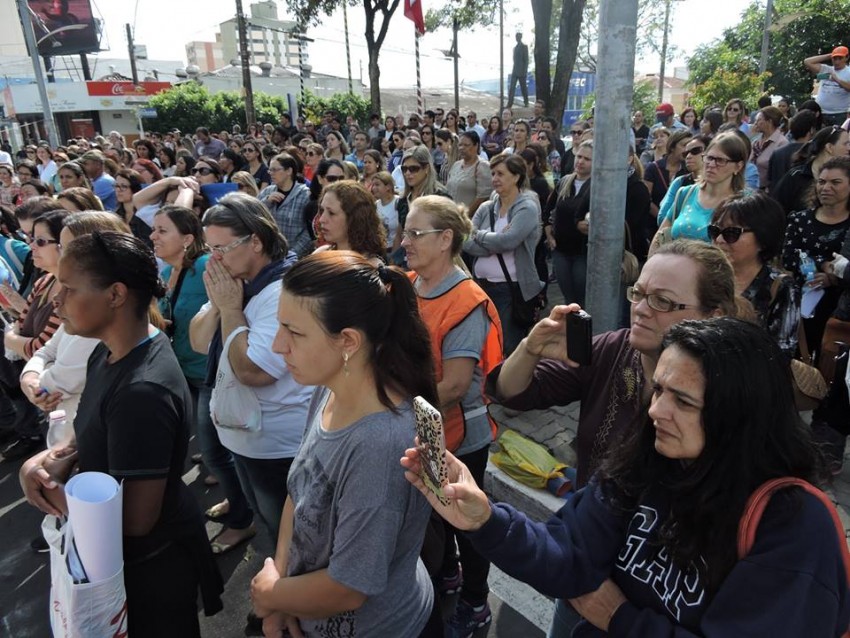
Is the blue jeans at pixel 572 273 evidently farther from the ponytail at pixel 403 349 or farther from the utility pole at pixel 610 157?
the ponytail at pixel 403 349

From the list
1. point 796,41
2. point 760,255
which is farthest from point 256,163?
point 796,41

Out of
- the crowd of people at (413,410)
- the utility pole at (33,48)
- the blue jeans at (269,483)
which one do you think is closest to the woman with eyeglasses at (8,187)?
the crowd of people at (413,410)

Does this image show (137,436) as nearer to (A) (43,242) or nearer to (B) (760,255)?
(A) (43,242)

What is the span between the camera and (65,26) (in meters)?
39.1

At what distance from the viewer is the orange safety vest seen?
254 cm

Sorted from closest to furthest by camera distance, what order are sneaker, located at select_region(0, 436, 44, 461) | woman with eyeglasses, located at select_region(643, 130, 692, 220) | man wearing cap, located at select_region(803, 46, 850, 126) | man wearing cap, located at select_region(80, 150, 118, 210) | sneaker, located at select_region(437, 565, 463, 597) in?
1. sneaker, located at select_region(437, 565, 463, 597)
2. sneaker, located at select_region(0, 436, 44, 461)
3. woman with eyeglasses, located at select_region(643, 130, 692, 220)
4. man wearing cap, located at select_region(80, 150, 118, 210)
5. man wearing cap, located at select_region(803, 46, 850, 126)

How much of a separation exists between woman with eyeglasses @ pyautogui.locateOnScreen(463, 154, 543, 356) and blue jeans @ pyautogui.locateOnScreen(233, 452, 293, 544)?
2296mm

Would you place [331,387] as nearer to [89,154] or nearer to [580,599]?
[580,599]

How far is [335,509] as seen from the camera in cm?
155

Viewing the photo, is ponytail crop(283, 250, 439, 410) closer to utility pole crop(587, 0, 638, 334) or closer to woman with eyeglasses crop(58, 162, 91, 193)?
utility pole crop(587, 0, 638, 334)

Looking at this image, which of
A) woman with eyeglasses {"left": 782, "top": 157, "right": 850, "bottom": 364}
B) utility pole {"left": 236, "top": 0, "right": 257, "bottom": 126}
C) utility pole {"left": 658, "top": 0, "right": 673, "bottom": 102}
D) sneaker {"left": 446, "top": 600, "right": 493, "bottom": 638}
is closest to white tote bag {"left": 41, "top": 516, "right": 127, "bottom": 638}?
sneaker {"left": 446, "top": 600, "right": 493, "bottom": 638}

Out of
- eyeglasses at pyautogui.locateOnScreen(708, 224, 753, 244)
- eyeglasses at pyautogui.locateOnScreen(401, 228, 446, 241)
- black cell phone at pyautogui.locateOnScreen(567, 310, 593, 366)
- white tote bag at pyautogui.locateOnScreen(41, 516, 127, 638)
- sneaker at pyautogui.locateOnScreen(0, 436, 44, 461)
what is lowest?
sneaker at pyautogui.locateOnScreen(0, 436, 44, 461)

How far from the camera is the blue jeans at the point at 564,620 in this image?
6.22 feet

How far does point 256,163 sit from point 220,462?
6.50m
